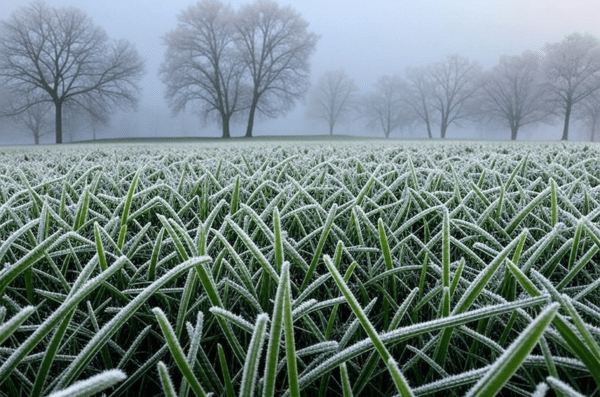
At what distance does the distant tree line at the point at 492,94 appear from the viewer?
93.4ft

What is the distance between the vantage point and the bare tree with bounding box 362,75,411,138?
4302 cm

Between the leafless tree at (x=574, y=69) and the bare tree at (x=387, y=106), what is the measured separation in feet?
50.0

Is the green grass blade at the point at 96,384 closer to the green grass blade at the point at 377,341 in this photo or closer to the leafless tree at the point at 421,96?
the green grass blade at the point at 377,341

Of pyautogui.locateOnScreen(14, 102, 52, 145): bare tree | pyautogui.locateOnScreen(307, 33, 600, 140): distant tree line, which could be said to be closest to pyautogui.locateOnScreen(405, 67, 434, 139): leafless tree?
pyautogui.locateOnScreen(307, 33, 600, 140): distant tree line

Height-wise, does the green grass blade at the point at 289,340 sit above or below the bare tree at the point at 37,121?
below

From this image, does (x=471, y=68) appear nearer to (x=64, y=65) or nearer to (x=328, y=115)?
(x=328, y=115)

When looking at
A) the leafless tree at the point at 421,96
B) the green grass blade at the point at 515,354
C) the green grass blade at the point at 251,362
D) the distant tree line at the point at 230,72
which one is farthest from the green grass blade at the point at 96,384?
the leafless tree at the point at 421,96

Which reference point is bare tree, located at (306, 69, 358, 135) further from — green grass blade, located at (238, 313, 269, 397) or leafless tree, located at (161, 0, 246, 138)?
green grass blade, located at (238, 313, 269, 397)

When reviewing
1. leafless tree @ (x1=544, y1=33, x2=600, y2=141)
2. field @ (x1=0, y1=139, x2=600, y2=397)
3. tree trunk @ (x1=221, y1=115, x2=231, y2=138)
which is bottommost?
field @ (x1=0, y1=139, x2=600, y2=397)

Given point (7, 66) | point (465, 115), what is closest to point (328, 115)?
point (465, 115)

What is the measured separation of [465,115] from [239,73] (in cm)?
2166

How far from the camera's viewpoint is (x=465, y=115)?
3738 cm

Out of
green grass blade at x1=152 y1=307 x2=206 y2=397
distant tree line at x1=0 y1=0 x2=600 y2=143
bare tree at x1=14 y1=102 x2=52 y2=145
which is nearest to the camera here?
green grass blade at x1=152 y1=307 x2=206 y2=397

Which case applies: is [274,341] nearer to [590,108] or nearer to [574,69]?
[574,69]
